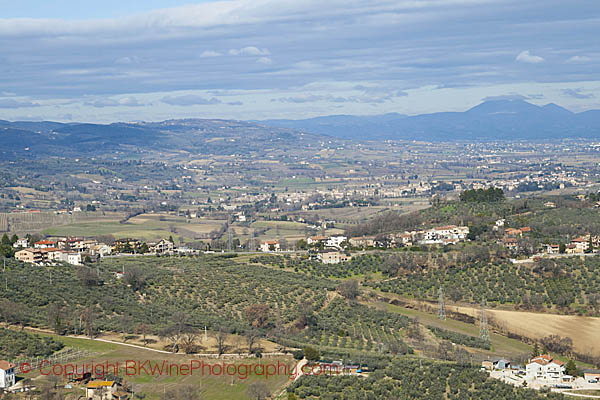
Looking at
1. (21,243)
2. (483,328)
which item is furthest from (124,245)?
(483,328)

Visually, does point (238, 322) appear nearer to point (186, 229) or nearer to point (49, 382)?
point (49, 382)

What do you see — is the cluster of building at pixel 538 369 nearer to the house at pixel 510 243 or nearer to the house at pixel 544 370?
the house at pixel 544 370

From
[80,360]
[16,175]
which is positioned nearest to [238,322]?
[80,360]

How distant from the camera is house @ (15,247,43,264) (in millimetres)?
61325

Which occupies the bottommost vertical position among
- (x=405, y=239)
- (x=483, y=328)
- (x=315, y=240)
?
(x=483, y=328)

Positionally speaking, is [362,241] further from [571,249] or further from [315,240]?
[571,249]

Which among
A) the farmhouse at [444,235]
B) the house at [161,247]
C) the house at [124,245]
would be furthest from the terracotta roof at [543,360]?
the house at [124,245]

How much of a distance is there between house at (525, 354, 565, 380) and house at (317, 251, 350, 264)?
32250 millimetres

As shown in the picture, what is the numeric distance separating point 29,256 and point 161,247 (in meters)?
19.0

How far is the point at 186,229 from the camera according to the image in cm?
10894

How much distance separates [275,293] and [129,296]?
9633 millimetres

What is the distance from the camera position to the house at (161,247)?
77.2 metres

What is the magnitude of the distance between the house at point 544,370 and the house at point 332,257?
32.2m

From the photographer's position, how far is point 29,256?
203 feet
